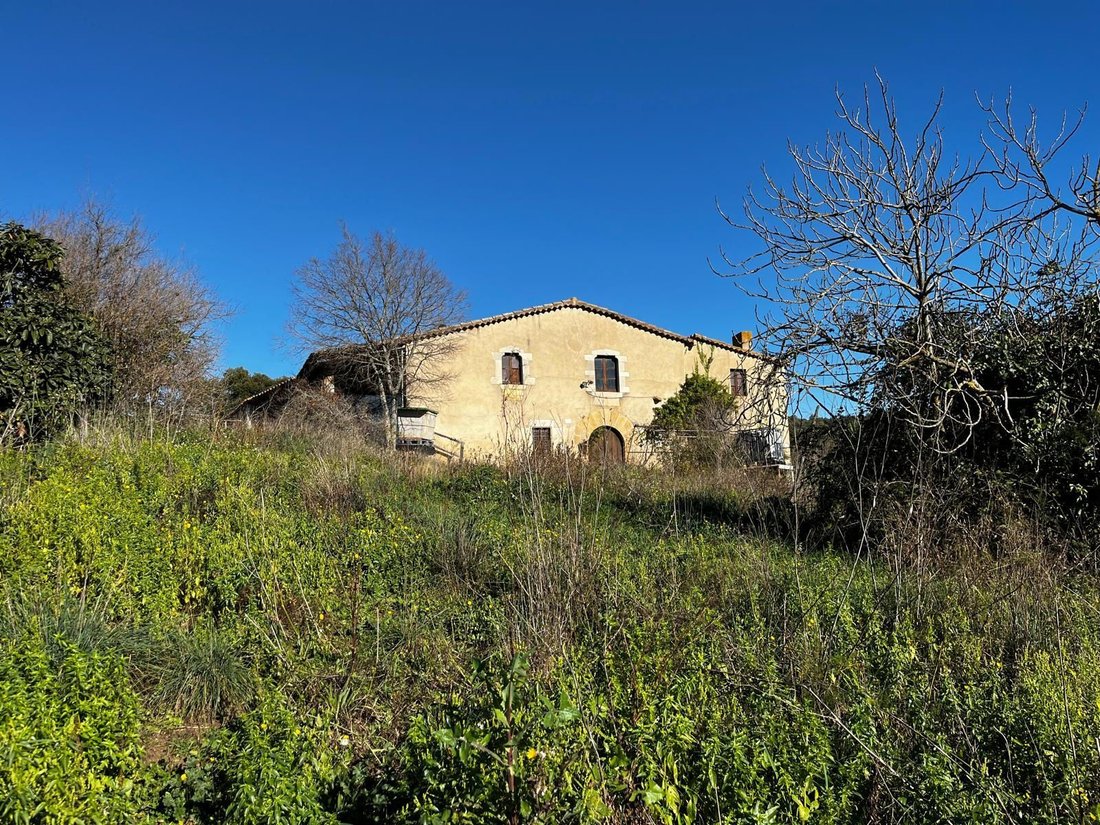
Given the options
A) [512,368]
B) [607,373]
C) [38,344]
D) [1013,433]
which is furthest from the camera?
[607,373]

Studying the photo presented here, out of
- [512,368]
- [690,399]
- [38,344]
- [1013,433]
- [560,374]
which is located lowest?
[1013,433]

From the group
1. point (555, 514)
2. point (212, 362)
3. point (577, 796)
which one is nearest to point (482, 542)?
point (555, 514)

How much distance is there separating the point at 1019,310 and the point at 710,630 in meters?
4.82

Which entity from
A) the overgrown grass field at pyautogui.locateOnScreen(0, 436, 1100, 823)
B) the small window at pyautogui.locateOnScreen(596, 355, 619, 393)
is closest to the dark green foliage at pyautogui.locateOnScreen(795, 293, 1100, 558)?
the overgrown grass field at pyautogui.locateOnScreen(0, 436, 1100, 823)

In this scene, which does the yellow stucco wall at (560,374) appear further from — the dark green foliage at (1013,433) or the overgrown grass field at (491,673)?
the overgrown grass field at (491,673)

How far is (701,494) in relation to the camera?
32.3 ft

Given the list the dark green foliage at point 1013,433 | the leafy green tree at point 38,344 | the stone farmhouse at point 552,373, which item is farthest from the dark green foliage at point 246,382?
the dark green foliage at point 1013,433

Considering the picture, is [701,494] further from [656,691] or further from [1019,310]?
[656,691]

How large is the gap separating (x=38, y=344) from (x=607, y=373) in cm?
1747

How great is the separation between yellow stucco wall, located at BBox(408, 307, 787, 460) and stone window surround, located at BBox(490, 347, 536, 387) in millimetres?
32

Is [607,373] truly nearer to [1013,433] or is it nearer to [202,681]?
[1013,433]

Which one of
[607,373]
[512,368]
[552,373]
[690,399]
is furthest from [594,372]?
[690,399]

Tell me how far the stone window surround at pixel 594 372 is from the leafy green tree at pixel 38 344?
15904 mm

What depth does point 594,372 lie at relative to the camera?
22.9m
